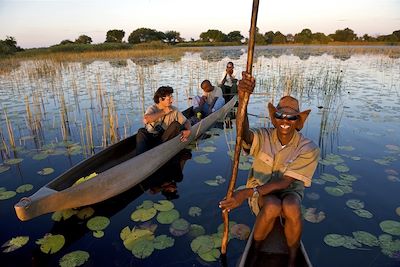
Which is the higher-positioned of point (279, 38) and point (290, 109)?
point (279, 38)

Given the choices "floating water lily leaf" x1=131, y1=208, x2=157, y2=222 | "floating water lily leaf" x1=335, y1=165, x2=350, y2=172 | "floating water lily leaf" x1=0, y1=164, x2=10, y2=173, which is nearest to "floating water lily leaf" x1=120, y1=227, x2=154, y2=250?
"floating water lily leaf" x1=131, y1=208, x2=157, y2=222

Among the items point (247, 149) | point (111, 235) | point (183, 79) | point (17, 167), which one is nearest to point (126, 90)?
point (183, 79)

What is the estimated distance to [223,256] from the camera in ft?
9.60

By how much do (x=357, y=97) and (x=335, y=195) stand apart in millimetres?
7492

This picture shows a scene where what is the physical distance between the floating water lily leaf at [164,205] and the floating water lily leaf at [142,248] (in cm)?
72

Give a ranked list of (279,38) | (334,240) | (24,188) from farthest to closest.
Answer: (279,38)
(24,188)
(334,240)

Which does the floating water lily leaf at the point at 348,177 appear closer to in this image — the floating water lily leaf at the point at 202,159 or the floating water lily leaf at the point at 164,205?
the floating water lily leaf at the point at 202,159

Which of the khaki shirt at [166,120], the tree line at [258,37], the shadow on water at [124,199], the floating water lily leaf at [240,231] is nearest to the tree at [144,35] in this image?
the tree line at [258,37]

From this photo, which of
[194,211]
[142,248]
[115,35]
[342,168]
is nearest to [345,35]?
[115,35]

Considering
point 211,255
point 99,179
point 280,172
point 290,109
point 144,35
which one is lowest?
point 211,255

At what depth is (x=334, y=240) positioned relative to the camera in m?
3.22

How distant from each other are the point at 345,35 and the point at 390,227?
6591 centimetres

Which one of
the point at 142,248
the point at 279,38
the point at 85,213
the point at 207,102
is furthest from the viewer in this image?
the point at 279,38

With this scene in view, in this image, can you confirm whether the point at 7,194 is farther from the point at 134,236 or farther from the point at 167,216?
the point at 167,216
